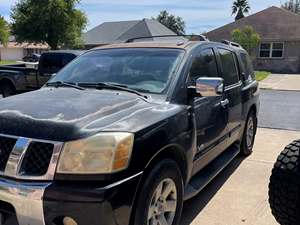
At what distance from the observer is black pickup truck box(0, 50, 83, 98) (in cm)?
1118

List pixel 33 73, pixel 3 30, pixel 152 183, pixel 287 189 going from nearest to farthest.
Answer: pixel 152 183, pixel 287 189, pixel 33 73, pixel 3 30

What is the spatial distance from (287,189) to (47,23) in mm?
31233

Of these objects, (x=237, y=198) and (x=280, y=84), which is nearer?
(x=237, y=198)

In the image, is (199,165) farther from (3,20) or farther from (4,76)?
(3,20)

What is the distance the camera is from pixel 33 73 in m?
11.6

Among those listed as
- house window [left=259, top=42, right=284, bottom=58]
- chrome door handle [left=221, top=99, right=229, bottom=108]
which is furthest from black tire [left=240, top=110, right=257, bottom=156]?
house window [left=259, top=42, right=284, bottom=58]

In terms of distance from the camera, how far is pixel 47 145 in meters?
2.67

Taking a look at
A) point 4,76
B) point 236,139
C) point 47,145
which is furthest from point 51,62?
point 47,145

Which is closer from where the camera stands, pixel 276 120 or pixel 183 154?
pixel 183 154

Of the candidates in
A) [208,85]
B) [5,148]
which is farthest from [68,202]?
[208,85]

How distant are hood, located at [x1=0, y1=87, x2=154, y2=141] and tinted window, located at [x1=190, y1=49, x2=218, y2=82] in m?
0.85

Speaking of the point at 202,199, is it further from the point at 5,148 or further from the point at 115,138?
the point at 5,148

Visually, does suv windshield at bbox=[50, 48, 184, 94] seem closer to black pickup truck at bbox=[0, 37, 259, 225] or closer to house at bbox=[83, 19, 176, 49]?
black pickup truck at bbox=[0, 37, 259, 225]

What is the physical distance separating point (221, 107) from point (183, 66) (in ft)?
3.07
